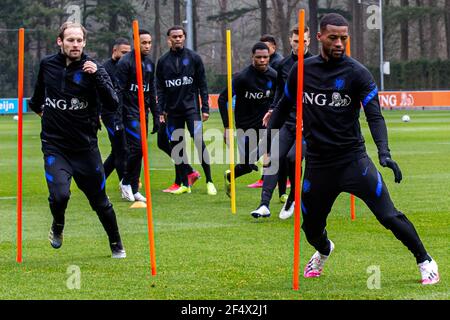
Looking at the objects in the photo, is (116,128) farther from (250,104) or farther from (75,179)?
(75,179)

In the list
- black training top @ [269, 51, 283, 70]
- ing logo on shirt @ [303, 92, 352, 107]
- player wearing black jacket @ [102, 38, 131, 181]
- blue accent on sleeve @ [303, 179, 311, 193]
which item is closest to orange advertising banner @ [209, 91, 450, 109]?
player wearing black jacket @ [102, 38, 131, 181]

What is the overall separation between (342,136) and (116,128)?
7.51 meters

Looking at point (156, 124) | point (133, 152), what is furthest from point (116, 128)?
point (156, 124)

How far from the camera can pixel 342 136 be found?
8.45m

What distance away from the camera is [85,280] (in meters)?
8.84

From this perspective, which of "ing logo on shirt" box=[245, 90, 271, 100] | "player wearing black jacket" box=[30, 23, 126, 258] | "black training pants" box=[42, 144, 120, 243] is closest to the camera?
"player wearing black jacket" box=[30, 23, 126, 258]

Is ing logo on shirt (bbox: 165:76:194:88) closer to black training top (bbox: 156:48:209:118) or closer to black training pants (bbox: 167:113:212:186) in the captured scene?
black training top (bbox: 156:48:209:118)

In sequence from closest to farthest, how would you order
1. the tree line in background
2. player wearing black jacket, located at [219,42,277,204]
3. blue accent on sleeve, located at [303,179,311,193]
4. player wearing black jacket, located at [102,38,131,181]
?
1. blue accent on sleeve, located at [303,179,311,193]
2. player wearing black jacket, located at [219,42,277,204]
3. player wearing black jacket, located at [102,38,131,181]
4. the tree line in background

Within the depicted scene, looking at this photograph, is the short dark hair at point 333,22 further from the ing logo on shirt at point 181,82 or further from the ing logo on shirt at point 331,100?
the ing logo on shirt at point 181,82

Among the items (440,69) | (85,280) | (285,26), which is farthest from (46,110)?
(285,26)

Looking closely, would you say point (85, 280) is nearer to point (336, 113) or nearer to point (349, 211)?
point (336, 113)

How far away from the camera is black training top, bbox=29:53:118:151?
9.66m

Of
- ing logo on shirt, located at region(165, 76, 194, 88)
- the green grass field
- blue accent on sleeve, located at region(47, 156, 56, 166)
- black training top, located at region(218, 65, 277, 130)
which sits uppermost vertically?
ing logo on shirt, located at region(165, 76, 194, 88)

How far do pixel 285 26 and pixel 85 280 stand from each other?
232 ft
